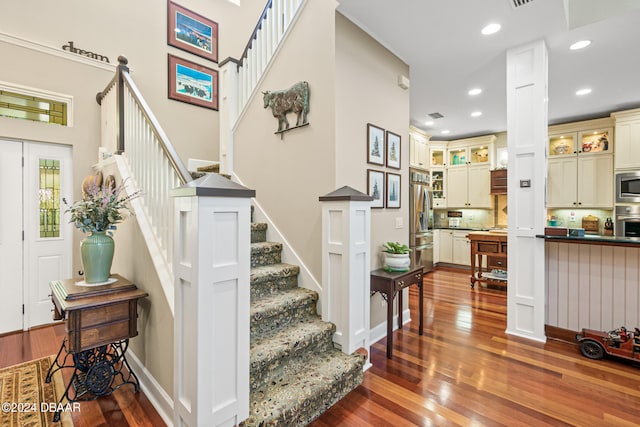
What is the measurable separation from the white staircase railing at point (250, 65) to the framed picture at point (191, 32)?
1399mm

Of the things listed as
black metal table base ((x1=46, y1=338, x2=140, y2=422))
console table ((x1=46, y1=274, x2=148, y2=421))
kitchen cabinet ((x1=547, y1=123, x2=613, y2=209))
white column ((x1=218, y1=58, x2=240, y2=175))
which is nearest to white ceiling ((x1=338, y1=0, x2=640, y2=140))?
kitchen cabinet ((x1=547, y1=123, x2=613, y2=209))

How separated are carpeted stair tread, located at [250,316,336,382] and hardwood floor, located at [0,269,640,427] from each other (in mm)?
446

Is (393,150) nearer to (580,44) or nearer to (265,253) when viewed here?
(265,253)

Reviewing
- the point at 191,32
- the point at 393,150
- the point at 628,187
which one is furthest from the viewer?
the point at 628,187

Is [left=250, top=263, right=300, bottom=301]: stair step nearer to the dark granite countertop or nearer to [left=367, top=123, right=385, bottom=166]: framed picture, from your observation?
[left=367, top=123, right=385, bottom=166]: framed picture

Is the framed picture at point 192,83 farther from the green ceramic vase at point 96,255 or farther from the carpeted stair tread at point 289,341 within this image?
the carpeted stair tread at point 289,341

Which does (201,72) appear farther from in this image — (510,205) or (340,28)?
(510,205)

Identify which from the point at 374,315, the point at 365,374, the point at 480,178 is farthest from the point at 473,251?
the point at 365,374

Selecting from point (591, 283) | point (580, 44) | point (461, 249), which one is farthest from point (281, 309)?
point (461, 249)

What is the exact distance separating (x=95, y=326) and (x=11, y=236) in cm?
252

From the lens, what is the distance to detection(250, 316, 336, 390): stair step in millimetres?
1912

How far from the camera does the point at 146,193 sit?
2.39 meters

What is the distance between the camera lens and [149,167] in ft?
7.64

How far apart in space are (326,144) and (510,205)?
219 centimetres
